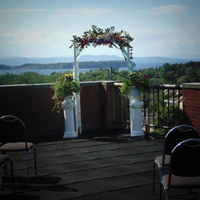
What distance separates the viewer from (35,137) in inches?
290

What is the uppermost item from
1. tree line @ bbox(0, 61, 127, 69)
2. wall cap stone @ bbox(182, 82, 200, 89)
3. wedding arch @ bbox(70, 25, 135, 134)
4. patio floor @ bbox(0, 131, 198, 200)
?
wedding arch @ bbox(70, 25, 135, 134)

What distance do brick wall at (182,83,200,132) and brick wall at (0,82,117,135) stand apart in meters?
1.99

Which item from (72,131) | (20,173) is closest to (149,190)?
(20,173)

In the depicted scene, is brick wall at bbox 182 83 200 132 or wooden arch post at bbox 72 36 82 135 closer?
brick wall at bbox 182 83 200 132

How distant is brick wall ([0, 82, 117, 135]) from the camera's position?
24.1 ft

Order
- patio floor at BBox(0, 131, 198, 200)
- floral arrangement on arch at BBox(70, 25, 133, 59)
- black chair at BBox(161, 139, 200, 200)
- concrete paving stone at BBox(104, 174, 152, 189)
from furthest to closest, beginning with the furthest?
floral arrangement on arch at BBox(70, 25, 133, 59), concrete paving stone at BBox(104, 174, 152, 189), patio floor at BBox(0, 131, 198, 200), black chair at BBox(161, 139, 200, 200)

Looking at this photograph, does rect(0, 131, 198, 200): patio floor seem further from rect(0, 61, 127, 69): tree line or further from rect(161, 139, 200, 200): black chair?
rect(0, 61, 127, 69): tree line

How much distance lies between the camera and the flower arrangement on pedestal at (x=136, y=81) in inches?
271

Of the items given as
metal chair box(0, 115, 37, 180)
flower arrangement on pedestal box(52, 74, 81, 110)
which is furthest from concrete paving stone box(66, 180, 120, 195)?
flower arrangement on pedestal box(52, 74, 81, 110)

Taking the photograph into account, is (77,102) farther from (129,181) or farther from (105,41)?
→ (129,181)

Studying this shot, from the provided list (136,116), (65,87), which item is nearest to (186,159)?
(136,116)

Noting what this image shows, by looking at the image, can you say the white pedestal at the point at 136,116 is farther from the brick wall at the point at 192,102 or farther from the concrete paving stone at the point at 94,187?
the concrete paving stone at the point at 94,187

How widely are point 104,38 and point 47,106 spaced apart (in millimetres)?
1981

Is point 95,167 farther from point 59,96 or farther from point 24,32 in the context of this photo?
point 24,32
